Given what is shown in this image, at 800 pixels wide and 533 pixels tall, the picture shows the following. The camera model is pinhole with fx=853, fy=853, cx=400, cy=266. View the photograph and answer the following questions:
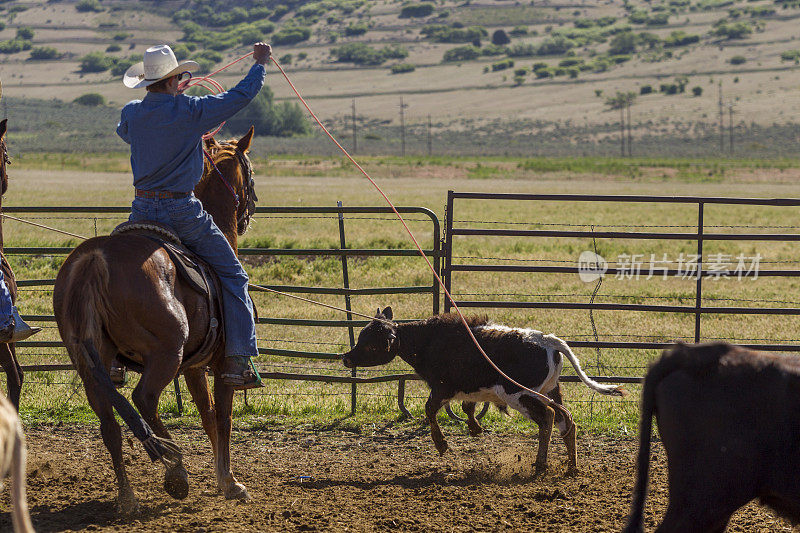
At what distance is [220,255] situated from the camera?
5.93 metres

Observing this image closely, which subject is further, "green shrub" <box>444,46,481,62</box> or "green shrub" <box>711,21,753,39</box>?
"green shrub" <box>444,46,481,62</box>

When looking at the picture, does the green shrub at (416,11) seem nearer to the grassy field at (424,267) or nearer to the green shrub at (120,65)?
the green shrub at (120,65)

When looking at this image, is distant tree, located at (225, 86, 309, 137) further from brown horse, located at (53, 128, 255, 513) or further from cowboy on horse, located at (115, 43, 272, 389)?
brown horse, located at (53, 128, 255, 513)

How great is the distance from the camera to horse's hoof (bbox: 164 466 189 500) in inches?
218

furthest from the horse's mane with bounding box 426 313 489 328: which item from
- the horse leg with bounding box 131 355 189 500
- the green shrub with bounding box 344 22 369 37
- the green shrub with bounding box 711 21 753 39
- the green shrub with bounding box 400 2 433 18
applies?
the green shrub with bounding box 400 2 433 18

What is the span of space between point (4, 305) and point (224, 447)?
76.3 inches

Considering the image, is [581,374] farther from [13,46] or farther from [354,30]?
[354,30]

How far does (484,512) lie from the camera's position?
5715mm

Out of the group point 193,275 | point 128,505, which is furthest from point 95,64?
point 128,505

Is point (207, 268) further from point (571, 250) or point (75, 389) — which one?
point (571, 250)

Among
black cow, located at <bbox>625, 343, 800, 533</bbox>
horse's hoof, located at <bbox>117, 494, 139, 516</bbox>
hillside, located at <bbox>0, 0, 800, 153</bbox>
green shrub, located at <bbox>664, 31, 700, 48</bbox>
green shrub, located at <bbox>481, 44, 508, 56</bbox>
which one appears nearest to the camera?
black cow, located at <bbox>625, 343, 800, 533</bbox>

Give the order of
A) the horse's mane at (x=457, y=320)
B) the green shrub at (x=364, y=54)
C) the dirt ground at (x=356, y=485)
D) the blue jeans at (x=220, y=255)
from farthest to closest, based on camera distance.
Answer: the green shrub at (x=364, y=54) → the horse's mane at (x=457, y=320) → the blue jeans at (x=220, y=255) → the dirt ground at (x=356, y=485)

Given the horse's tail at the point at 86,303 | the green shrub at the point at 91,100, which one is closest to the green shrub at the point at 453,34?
the green shrub at the point at 91,100

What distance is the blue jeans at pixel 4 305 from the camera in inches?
245
